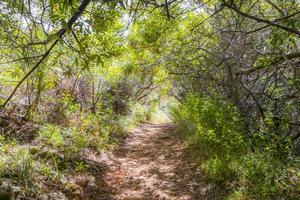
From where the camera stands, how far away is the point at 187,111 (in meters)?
6.57

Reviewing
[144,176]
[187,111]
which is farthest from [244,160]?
[187,111]

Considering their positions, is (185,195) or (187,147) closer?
(185,195)

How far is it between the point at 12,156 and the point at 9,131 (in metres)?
1.22

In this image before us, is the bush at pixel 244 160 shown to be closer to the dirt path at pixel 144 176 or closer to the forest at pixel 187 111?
the forest at pixel 187 111

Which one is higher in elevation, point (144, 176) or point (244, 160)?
Result: point (244, 160)

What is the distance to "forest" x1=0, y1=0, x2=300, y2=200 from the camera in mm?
2916

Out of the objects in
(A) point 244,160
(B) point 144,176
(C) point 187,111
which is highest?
(C) point 187,111

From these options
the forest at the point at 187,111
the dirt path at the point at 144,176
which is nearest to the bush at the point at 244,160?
the forest at the point at 187,111

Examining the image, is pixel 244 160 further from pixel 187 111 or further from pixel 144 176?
pixel 187 111

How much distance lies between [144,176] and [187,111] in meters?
2.07

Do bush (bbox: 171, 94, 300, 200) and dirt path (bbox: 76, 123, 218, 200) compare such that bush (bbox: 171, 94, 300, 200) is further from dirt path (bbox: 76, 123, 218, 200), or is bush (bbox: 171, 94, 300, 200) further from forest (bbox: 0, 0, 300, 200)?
dirt path (bbox: 76, 123, 218, 200)

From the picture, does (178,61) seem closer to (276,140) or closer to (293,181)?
(276,140)

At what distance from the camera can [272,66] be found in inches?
147

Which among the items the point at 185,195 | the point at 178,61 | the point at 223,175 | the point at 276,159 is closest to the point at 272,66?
the point at 276,159
